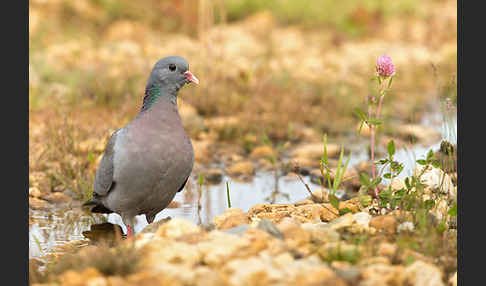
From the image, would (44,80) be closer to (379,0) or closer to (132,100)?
(132,100)

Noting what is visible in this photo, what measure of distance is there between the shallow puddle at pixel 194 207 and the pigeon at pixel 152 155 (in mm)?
473

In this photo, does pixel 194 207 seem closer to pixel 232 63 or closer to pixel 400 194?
pixel 400 194

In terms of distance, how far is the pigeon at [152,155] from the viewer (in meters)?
4.00

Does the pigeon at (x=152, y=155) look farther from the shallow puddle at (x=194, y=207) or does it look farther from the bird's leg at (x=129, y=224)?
the shallow puddle at (x=194, y=207)

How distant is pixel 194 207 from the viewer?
17.0 feet

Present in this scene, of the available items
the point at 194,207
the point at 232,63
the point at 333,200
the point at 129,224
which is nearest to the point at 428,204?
the point at 333,200

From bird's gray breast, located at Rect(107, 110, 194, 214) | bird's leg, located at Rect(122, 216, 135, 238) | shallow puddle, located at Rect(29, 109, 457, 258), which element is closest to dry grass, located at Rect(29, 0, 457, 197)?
shallow puddle, located at Rect(29, 109, 457, 258)

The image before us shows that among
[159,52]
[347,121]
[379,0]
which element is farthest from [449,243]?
[379,0]

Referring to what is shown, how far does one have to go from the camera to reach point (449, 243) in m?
3.38

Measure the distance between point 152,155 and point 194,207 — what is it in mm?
1284

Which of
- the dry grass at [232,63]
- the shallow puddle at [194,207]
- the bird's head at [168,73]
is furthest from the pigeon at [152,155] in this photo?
the dry grass at [232,63]

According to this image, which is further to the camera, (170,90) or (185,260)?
(170,90)

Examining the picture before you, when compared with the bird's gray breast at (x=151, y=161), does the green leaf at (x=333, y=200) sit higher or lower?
lower

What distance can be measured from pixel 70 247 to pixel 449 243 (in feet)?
7.19
